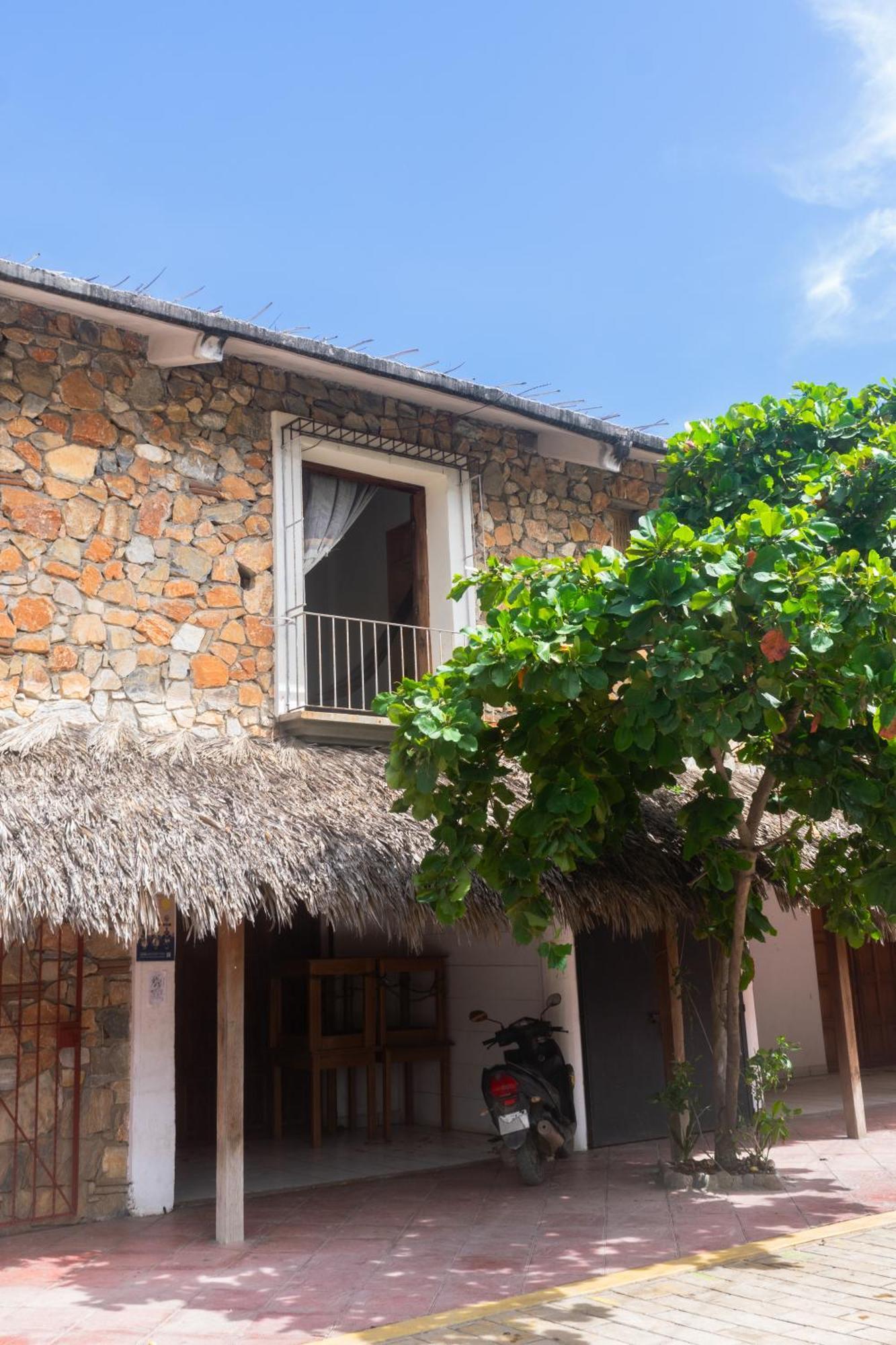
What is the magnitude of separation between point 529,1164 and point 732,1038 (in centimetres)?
144

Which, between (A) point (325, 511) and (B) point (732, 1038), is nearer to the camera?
(B) point (732, 1038)

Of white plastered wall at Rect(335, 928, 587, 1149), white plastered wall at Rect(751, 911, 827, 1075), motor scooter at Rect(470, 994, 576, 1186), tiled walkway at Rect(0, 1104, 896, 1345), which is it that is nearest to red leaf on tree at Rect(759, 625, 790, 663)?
tiled walkway at Rect(0, 1104, 896, 1345)

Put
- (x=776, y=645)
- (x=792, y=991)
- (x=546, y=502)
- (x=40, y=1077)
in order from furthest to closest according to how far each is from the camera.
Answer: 1. (x=792, y=991)
2. (x=546, y=502)
3. (x=40, y=1077)
4. (x=776, y=645)

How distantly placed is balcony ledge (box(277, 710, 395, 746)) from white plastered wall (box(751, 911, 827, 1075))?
5.64 m

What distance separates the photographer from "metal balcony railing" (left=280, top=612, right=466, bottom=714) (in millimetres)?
7125

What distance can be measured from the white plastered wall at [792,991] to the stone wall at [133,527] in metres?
6.58

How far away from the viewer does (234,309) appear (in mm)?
Answer: 6773

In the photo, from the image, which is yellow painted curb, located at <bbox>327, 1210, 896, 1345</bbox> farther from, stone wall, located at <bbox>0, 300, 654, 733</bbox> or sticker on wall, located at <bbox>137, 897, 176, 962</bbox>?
stone wall, located at <bbox>0, 300, 654, 733</bbox>

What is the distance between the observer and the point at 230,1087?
5.69m

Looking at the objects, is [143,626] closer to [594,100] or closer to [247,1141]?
[247,1141]

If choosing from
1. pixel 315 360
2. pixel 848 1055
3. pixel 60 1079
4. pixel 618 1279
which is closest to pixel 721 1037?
pixel 618 1279

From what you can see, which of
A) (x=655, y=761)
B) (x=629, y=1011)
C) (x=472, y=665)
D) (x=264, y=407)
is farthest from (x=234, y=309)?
(x=629, y=1011)

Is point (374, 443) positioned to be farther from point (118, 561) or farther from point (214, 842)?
point (214, 842)

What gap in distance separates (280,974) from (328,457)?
12.8ft
